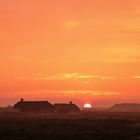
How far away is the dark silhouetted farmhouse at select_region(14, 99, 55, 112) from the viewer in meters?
181

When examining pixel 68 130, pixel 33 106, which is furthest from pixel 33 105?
pixel 68 130

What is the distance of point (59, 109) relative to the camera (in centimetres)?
19875

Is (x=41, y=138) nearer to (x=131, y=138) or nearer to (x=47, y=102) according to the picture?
(x=131, y=138)

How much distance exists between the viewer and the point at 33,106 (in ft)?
595

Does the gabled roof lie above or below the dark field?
above

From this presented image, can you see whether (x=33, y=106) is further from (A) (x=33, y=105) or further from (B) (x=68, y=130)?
(B) (x=68, y=130)

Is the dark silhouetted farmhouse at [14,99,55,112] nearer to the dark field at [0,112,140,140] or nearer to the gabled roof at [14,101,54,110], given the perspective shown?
the gabled roof at [14,101,54,110]

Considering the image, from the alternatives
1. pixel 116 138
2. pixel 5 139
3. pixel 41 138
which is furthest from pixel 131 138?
pixel 5 139

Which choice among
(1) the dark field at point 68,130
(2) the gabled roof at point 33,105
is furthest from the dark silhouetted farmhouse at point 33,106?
(1) the dark field at point 68,130

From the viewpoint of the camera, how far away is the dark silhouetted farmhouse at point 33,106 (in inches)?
7111

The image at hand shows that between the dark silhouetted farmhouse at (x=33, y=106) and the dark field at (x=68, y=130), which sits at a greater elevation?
the dark silhouetted farmhouse at (x=33, y=106)

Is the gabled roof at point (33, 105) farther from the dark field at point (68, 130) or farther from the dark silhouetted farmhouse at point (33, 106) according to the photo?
the dark field at point (68, 130)

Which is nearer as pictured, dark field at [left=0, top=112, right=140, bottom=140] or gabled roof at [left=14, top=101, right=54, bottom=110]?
dark field at [left=0, top=112, right=140, bottom=140]

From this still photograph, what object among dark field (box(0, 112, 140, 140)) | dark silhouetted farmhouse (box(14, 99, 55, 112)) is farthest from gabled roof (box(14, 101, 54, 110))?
dark field (box(0, 112, 140, 140))
